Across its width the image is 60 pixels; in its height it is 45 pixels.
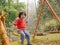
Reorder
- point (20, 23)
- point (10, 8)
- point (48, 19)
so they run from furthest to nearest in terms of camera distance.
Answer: point (48, 19)
point (10, 8)
point (20, 23)

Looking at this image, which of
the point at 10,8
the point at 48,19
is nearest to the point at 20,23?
the point at 10,8

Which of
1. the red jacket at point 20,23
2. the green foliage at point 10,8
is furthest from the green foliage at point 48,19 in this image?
the red jacket at point 20,23

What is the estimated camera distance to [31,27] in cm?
877

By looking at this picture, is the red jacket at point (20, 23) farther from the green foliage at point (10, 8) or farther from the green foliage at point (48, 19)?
the green foliage at point (48, 19)

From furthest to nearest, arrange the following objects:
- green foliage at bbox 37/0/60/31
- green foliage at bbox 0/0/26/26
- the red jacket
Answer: green foliage at bbox 37/0/60/31 → green foliage at bbox 0/0/26/26 → the red jacket

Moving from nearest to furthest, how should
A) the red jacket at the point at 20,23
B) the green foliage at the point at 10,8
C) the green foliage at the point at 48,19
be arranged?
the red jacket at the point at 20,23 → the green foliage at the point at 10,8 → the green foliage at the point at 48,19

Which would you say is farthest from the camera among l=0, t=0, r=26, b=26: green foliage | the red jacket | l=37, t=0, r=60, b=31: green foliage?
l=37, t=0, r=60, b=31: green foliage

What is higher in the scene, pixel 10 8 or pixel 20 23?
pixel 10 8

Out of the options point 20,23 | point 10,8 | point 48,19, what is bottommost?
point 48,19

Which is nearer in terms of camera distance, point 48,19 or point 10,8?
point 10,8

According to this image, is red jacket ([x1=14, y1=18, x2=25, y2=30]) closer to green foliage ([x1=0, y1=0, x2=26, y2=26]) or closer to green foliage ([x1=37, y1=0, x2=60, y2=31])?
green foliage ([x1=0, y1=0, x2=26, y2=26])

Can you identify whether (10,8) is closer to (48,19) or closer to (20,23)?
(20,23)

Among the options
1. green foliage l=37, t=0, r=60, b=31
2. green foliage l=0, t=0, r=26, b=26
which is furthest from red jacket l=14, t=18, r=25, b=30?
green foliage l=37, t=0, r=60, b=31

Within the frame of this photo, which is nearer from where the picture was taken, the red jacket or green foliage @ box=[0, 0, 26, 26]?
the red jacket
